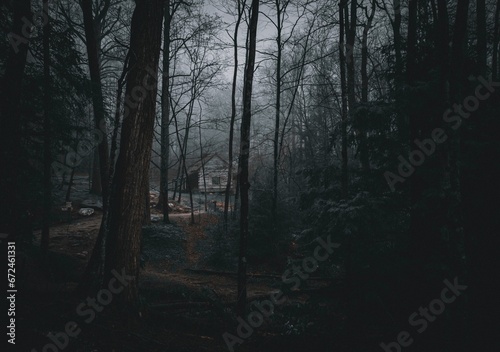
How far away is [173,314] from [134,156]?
10.5 ft

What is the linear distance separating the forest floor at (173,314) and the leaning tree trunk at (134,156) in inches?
26.0

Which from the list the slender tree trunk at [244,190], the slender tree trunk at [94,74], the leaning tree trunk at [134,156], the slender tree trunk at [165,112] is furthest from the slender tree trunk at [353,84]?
the slender tree trunk at [165,112]

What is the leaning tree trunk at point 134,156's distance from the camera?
14.9ft

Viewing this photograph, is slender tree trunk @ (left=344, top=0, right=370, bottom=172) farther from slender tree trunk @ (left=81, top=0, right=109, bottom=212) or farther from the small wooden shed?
the small wooden shed

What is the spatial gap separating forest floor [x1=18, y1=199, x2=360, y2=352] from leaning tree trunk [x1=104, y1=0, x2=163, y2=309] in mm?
661

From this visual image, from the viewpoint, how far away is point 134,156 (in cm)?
471

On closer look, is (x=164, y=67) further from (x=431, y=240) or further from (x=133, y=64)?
(x=431, y=240)

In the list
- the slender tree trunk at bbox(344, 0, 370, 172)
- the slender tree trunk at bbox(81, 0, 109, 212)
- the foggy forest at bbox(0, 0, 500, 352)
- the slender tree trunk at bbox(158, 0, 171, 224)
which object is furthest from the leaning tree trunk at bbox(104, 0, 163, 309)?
the slender tree trunk at bbox(158, 0, 171, 224)

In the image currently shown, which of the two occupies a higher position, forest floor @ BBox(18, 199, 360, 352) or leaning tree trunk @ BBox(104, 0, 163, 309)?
leaning tree trunk @ BBox(104, 0, 163, 309)

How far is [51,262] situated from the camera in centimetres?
734

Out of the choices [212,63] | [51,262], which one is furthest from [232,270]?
[212,63]

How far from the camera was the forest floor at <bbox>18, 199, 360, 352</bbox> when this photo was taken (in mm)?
3926

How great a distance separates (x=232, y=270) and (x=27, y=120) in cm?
879

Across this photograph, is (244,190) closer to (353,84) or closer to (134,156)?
(134,156)
